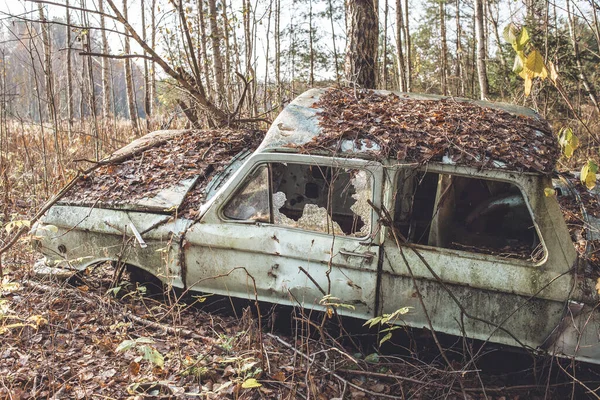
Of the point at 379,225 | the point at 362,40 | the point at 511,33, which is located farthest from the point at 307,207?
the point at 362,40

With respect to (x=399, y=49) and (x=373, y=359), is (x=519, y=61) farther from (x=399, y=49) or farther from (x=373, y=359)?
(x=399, y=49)

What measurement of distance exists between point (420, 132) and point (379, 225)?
2.54 ft

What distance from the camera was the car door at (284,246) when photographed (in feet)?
11.4

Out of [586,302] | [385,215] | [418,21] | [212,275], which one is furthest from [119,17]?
[418,21]

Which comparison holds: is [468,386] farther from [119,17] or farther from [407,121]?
[119,17]

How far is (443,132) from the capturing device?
11.5 feet

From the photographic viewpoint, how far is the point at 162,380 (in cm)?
316

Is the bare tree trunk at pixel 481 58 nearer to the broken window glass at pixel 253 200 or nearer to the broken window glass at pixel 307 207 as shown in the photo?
the broken window glass at pixel 307 207

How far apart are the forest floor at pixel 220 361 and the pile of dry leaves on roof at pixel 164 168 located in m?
0.80

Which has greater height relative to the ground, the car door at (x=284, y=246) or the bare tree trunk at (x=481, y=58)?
the bare tree trunk at (x=481, y=58)

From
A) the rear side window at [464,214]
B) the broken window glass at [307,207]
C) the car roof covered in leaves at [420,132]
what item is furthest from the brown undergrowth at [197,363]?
the car roof covered in leaves at [420,132]

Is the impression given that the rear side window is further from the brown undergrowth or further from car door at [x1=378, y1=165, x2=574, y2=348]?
the brown undergrowth

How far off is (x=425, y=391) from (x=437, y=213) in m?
1.38

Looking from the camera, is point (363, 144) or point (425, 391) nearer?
point (425, 391)
